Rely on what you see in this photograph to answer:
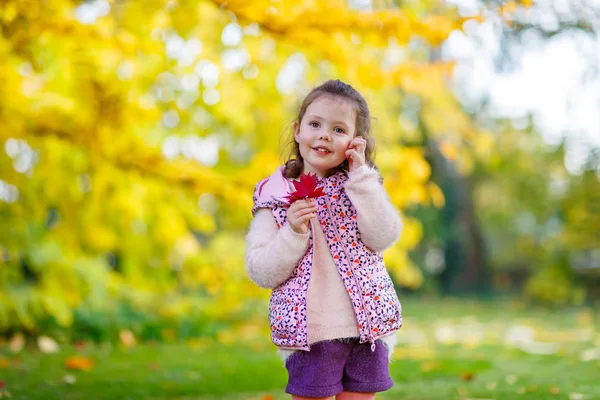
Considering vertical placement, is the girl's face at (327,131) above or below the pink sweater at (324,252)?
above

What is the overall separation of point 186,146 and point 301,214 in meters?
4.36

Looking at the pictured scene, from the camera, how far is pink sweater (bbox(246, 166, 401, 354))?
2070 millimetres

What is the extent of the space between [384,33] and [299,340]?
2028mm

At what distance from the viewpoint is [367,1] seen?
4.42m

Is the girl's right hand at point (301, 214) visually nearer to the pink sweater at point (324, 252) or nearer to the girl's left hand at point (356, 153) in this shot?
the pink sweater at point (324, 252)

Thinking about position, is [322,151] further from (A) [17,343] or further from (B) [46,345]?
(A) [17,343]

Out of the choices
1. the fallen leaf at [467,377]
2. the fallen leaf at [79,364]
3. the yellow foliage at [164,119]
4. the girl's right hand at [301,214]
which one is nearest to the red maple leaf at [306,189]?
the girl's right hand at [301,214]

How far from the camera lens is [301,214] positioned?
2.04 meters

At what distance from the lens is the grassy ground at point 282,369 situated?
156 inches

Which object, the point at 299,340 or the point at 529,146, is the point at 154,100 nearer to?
the point at 299,340

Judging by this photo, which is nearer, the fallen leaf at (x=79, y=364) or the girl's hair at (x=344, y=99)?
the girl's hair at (x=344, y=99)

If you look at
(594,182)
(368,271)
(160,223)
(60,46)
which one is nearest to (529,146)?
(594,182)

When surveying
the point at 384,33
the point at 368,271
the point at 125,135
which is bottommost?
the point at 368,271

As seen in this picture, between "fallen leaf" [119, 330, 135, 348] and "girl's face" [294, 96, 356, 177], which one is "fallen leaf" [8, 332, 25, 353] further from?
"girl's face" [294, 96, 356, 177]
